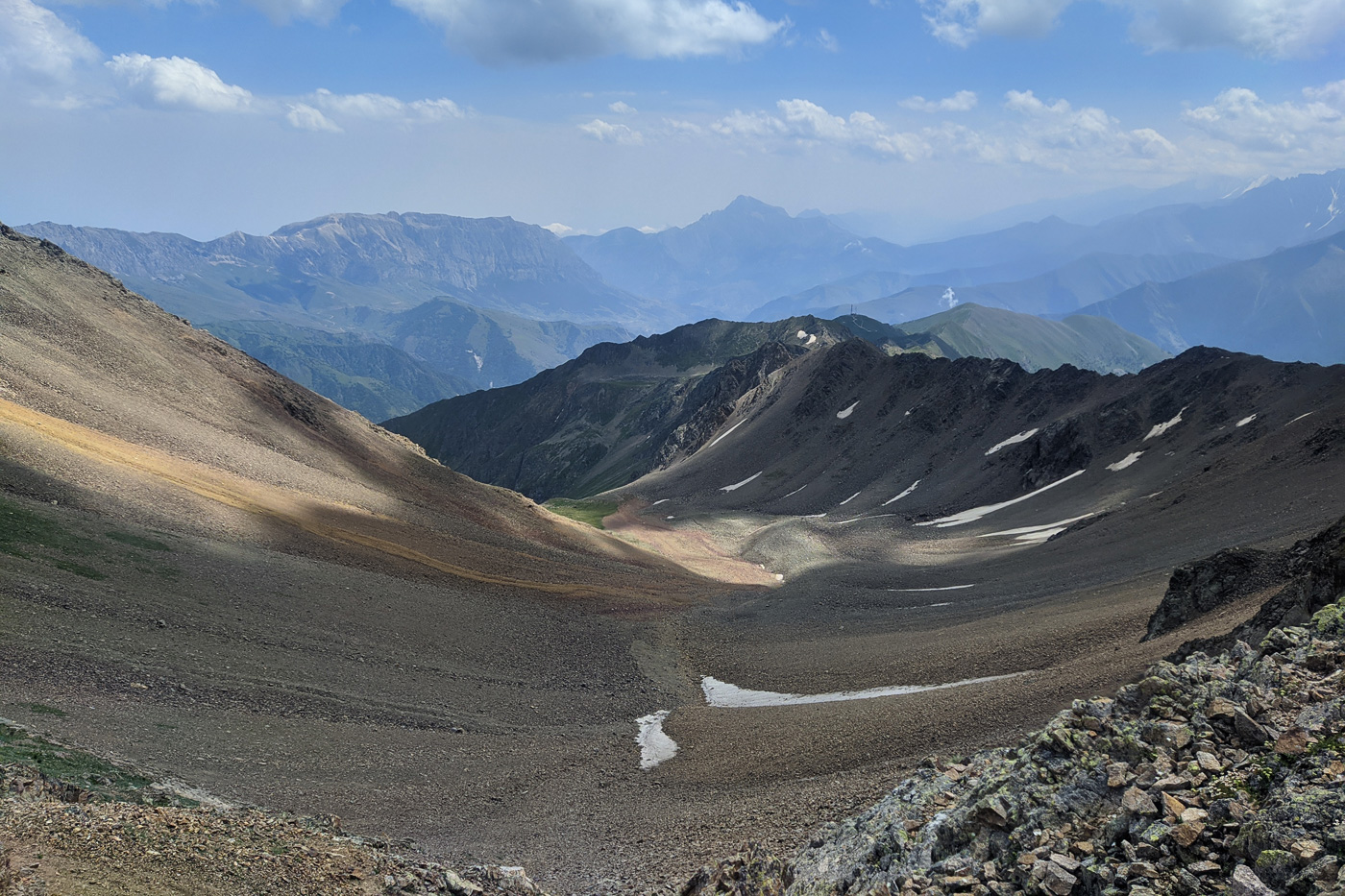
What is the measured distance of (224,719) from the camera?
92.6 feet

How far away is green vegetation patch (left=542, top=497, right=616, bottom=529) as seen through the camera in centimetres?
10414

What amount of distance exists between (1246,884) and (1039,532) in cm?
6637

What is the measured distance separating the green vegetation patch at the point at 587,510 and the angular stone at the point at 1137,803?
85.9 metres

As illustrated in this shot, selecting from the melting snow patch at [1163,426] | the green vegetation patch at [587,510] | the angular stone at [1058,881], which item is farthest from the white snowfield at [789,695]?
the melting snow patch at [1163,426]

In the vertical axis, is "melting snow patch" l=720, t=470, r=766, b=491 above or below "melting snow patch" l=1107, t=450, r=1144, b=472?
below

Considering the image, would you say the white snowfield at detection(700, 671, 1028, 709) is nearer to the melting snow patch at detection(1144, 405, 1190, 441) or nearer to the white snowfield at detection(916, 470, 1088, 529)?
the white snowfield at detection(916, 470, 1088, 529)

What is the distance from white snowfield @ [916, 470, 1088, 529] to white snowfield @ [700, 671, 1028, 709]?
49.5 meters

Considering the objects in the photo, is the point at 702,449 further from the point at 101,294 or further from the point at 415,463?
the point at 101,294

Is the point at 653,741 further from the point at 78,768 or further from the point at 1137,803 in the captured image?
the point at 1137,803

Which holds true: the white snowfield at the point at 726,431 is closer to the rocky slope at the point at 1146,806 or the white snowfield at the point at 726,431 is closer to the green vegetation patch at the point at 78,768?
the green vegetation patch at the point at 78,768

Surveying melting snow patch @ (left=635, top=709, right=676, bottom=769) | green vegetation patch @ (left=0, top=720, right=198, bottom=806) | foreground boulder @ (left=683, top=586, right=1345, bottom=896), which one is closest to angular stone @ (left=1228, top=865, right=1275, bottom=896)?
foreground boulder @ (left=683, top=586, right=1345, bottom=896)

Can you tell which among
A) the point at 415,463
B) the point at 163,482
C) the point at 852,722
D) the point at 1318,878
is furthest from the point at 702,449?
the point at 1318,878

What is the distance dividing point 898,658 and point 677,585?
79.5 feet

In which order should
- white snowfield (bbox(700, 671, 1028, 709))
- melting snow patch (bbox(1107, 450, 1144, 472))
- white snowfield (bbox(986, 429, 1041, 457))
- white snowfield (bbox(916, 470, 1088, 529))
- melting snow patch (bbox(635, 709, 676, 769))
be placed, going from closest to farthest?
1. melting snow patch (bbox(635, 709, 676, 769))
2. white snowfield (bbox(700, 671, 1028, 709))
3. melting snow patch (bbox(1107, 450, 1144, 472))
4. white snowfield (bbox(916, 470, 1088, 529))
5. white snowfield (bbox(986, 429, 1041, 457))
